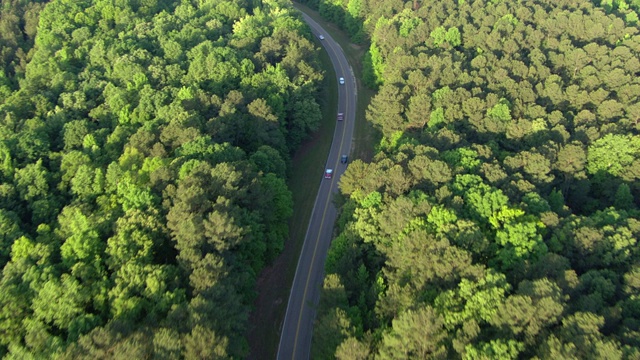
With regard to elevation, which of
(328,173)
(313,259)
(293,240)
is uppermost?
(328,173)

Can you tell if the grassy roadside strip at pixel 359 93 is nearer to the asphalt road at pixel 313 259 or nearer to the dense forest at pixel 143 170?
the asphalt road at pixel 313 259

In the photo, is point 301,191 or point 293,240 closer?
point 293,240

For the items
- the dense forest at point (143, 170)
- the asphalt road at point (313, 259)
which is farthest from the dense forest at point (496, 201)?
the dense forest at point (143, 170)

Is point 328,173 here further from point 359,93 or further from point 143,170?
point 143,170

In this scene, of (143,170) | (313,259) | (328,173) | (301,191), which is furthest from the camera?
(328,173)

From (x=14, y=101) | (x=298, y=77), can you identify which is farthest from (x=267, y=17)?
(x=14, y=101)

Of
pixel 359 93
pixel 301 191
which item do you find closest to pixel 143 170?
pixel 301 191

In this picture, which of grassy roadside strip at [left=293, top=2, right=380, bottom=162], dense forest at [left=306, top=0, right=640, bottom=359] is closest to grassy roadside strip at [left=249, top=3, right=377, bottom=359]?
grassy roadside strip at [left=293, top=2, right=380, bottom=162]

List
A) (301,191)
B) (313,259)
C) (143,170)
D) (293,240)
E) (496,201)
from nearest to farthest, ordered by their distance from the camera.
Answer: (496,201)
(143,170)
(313,259)
(293,240)
(301,191)
